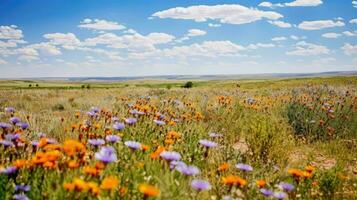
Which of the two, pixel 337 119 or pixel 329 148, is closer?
pixel 329 148

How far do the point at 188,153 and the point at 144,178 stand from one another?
1.91 m

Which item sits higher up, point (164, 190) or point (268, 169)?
point (164, 190)

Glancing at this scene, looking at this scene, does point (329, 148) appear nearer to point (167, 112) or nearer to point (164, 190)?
point (167, 112)

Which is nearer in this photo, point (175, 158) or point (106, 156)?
point (106, 156)

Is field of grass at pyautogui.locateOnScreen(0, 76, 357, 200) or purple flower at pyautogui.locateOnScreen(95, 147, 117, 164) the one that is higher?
purple flower at pyautogui.locateOnScreen(95, 147, 117, 164)

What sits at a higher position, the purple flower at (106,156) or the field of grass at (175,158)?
the purple flower at (106,156)

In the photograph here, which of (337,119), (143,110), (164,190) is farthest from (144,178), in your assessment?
(337,119)

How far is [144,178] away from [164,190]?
497 millimetres

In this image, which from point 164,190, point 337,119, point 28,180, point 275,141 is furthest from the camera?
point 337,119

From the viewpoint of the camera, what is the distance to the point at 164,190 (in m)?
2.77

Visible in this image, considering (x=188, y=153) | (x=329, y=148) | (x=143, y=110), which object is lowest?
(x=329, y=148)

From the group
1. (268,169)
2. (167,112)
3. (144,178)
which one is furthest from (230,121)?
(144,178)

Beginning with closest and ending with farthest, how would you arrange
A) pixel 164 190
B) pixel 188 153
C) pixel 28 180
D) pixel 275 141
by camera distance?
pixel 164 190, pixel 28 180, pixel 188 153, pixel 275 141

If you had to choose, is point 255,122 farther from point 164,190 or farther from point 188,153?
point 164,190
